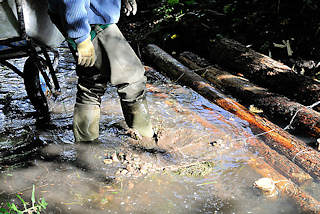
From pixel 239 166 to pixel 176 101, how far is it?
178cm

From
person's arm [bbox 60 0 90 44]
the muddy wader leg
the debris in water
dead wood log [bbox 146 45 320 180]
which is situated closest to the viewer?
person's arm [bbox 60 0 90 44]

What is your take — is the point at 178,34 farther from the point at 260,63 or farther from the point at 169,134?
the point at 169,134

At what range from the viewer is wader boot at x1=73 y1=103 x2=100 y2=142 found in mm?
3254

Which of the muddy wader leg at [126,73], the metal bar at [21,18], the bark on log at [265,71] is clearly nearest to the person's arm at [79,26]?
the muddy wader leg at [126,73]

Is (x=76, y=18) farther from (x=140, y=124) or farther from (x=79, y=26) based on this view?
(x=140, y=124)

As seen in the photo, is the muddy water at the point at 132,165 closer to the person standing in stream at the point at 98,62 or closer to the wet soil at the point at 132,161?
the wet soil at the point at 132,161

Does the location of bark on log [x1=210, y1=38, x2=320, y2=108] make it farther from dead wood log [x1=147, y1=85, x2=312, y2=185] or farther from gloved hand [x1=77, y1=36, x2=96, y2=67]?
gloved hand [x1=77, y1=36, x2=96, y2=67]

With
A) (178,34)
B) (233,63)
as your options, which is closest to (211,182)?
(233,63)

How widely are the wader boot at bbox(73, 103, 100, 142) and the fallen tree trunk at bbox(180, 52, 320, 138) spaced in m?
2.52

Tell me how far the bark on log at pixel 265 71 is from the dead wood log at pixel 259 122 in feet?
3.03

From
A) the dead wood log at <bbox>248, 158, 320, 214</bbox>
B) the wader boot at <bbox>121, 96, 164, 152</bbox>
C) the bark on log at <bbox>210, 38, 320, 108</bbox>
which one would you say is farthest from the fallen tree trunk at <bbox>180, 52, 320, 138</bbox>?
the wader boot at <bbox>121, 96, 164, 152</bbox>

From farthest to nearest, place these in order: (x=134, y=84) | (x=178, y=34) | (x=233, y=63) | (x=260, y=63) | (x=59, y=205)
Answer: (x=178, y=34) < (x=233, y=63) < (x=260, y=63) < (x=134, y=84) < (x=59, y=205)

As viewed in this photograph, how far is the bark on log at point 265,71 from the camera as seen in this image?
180 inches

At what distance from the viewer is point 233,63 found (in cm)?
588
